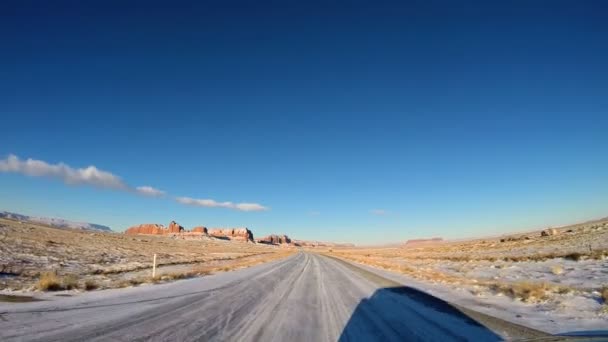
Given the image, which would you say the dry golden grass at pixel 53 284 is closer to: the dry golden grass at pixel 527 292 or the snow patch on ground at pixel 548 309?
the snow patch on ground at pixel 548 309

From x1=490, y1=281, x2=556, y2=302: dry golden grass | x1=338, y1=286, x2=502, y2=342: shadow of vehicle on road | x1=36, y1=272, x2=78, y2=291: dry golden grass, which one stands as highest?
x1=36, y1=272, x2=78, y2=291: dry golden grass

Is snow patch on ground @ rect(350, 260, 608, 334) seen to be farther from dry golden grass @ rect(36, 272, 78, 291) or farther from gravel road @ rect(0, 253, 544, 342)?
dry golden grass @ rect(36, 272, 78, 291)

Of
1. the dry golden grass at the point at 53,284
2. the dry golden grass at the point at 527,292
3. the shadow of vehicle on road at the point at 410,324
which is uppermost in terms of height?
the dry golden grass at the point at 53,284

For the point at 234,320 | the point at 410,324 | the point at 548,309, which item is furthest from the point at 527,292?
the point at 234,320

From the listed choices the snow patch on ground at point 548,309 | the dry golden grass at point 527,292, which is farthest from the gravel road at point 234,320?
the dry golden grass at point 527,292

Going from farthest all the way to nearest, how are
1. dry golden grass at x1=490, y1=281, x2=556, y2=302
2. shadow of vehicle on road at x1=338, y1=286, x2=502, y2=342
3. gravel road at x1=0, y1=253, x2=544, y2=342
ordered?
dry golden grass at x1=490, y1=281, x2=556, y2=302
shadow of vehicle on road at x1=338, y1=286, x2=502, y2=342
gravel road at x1=0, y1=253, x2=544, y2=342

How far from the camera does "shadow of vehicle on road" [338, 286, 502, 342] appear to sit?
21.5 ft

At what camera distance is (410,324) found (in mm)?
7781

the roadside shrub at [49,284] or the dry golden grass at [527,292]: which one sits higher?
the roadside shrub at [49,284]

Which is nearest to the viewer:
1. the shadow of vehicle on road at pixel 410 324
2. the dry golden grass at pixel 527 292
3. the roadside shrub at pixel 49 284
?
the shadow of vehicle on road at pixel 410 324

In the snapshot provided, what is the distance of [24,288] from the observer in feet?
36.6

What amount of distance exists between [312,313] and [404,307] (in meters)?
3.25

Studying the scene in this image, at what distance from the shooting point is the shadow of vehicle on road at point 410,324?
21.5ft

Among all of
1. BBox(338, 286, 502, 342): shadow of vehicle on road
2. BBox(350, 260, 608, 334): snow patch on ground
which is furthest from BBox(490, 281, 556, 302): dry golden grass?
BBox(338, 286, 502, 342): shadow of vehicle on road
